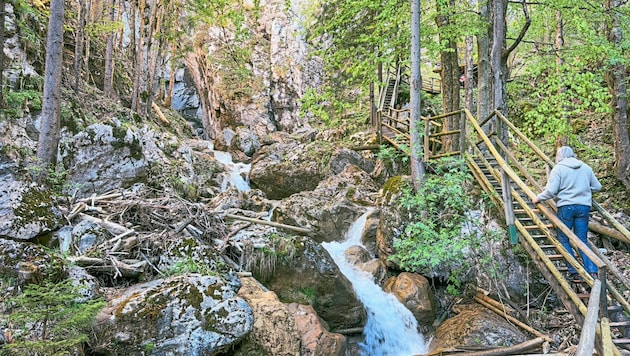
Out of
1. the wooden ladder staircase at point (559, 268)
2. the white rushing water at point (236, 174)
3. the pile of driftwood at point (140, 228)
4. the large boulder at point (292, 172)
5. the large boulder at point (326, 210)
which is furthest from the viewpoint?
the white rushing water at point (236, 174)

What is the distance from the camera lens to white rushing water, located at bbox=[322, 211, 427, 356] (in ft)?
21.6

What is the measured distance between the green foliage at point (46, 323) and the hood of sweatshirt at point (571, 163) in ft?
20.0

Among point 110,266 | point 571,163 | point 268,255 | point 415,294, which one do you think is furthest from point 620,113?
point 110,266

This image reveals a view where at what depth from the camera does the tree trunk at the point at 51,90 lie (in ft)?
22.5

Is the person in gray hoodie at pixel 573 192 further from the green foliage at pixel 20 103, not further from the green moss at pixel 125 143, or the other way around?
the green foliage at pixel 20 103

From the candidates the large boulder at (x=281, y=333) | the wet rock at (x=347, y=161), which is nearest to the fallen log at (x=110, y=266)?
the large boulder at (x=281, y=333)

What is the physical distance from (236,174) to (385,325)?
29.4 ft

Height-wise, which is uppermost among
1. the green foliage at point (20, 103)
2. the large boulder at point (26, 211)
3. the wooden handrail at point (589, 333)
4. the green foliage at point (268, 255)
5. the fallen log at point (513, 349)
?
the green foliage at point (20, 103)

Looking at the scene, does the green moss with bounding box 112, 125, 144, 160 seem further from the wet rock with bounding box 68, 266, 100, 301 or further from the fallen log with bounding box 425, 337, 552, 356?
the fallen log with bounding box 425, 337, 552, 356

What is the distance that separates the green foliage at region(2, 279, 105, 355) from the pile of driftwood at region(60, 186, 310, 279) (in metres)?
1.53

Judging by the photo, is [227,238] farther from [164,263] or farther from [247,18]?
[247,18]

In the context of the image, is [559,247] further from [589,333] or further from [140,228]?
[140,228]

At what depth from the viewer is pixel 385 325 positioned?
688 cm

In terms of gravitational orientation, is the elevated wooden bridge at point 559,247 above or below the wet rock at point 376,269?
above
